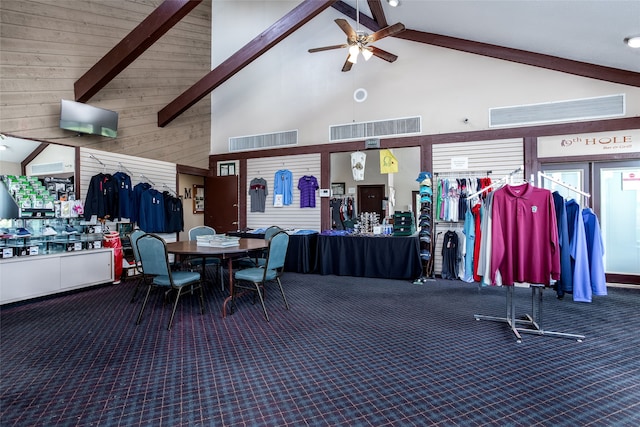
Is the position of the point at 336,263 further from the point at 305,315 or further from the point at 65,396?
the point at 65,396

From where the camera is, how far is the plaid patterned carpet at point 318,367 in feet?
6.70

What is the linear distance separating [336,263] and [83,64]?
5737 millimetres

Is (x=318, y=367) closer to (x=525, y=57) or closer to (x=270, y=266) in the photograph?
(x=270, y=266)

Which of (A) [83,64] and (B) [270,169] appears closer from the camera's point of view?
(A) [83,64]

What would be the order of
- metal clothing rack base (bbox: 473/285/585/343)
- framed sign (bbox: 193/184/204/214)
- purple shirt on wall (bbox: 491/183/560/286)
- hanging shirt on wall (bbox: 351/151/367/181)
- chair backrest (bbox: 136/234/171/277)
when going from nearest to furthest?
purple shirt on wall (bbox: 491/183/560/286)
metal clothing rack base (bbox: 473/285/585/343)
chair backrest (bbox: 136/234/171/277)
hanging shirt on wall (bbox: 351/151/367/181)
framed sign (bbox: 193/184/204/214)

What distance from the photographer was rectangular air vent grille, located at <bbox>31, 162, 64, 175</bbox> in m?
4.93

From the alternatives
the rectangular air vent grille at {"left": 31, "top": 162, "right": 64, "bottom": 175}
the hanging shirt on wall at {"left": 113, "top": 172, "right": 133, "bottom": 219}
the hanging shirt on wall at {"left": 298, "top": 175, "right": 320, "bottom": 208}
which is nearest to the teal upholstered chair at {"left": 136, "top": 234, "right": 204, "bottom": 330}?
the rectangular air vent grille at {"left": 31, "top": 162, "right": 64, "bottom": 175}

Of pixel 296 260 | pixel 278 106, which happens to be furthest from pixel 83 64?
pixel 296 260

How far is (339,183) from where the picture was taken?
758 cm

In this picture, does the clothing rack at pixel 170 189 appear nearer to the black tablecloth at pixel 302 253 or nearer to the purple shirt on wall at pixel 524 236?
the black tablecloth at pixel 302 253

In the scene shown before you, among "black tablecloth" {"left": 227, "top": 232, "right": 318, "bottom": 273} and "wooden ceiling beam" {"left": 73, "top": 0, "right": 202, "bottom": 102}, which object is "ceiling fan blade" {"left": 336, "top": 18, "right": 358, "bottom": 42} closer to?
"wooden ceiling beam" {"left": 73, "top": 0, "right": 202, "bottom": 102}

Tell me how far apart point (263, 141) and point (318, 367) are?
6.27 metres

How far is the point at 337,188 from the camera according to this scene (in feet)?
24.8

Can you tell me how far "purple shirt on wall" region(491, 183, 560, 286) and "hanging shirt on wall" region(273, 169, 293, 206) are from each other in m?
5.03
